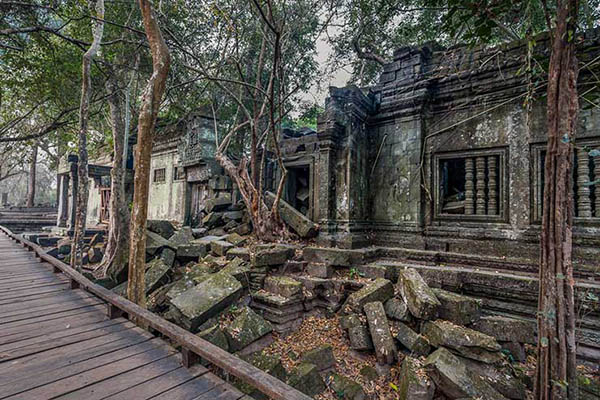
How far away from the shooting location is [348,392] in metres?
3.41

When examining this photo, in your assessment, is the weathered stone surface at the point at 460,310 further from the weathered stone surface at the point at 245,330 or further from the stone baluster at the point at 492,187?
the weathered stone surface at the point at 245,330

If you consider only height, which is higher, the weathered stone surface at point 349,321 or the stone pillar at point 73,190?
the stone pillar at point 73,190

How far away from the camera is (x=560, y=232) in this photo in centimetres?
250

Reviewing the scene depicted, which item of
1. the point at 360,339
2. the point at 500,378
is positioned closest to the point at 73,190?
the point at 360,339

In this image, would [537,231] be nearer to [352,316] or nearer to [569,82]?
[569,82]

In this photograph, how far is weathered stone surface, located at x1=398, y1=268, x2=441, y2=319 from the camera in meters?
3.89

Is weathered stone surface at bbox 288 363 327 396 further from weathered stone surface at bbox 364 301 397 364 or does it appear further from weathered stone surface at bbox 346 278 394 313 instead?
weathered stone surface at bbox 346 278 394 313

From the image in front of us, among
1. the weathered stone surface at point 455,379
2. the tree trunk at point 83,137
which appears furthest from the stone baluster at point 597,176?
the tree trunk at point 83,137

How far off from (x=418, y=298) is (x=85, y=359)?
12.8 feet

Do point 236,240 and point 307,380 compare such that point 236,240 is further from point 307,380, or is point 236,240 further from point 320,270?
point 307,380

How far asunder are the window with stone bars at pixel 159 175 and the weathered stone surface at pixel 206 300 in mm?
9814

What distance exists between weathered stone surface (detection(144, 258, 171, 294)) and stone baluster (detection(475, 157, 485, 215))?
654 cm

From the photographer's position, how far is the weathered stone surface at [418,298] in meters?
3.89

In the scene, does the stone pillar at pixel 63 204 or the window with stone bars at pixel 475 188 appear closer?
the window with stone bars at pixel 475 188
